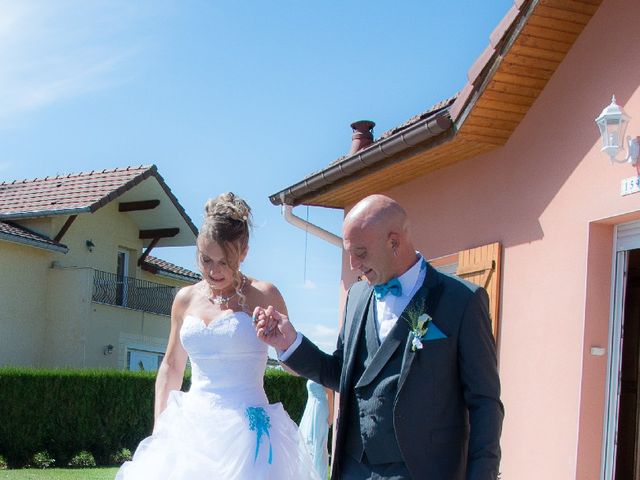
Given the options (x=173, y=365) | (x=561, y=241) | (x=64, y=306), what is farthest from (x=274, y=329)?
(x=64, y=306)

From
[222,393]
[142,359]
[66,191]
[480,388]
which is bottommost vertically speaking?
[142,359]

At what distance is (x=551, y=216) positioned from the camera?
7.03 m

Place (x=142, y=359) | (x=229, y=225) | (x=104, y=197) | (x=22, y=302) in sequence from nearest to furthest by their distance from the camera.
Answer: (x=229, y=225) → (x=22, y=302) → (x=104, y=197) → (x=142, y=359)

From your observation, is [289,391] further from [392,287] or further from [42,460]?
[392,287]

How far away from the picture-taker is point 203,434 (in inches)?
182

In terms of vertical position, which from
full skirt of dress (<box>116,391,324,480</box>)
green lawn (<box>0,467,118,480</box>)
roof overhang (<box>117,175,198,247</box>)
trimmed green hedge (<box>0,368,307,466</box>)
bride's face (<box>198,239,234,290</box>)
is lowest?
green lawn (<box>0,467,118,480</box>)

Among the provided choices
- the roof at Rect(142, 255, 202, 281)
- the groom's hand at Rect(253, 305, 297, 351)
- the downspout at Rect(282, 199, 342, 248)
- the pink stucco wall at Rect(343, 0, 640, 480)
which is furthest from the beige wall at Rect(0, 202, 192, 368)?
the groom's hand at Rect(253, 305, 297, 351)

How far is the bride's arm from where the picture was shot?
16.1 feet

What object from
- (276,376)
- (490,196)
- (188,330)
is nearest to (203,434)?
(188,330)

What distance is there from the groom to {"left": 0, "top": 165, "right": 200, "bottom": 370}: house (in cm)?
2260

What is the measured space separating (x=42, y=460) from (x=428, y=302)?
16964 millimetres

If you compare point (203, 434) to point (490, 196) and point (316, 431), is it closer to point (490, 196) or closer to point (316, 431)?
point (490, 196)

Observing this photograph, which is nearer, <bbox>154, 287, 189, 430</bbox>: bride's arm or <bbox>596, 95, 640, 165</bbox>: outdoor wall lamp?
<bbox>154, 287, 189, 430</bbox>: bride's arm

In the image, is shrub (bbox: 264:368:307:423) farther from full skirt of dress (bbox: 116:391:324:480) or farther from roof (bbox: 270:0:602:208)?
full skirt of dress (bbox: 116:391:324:480)
